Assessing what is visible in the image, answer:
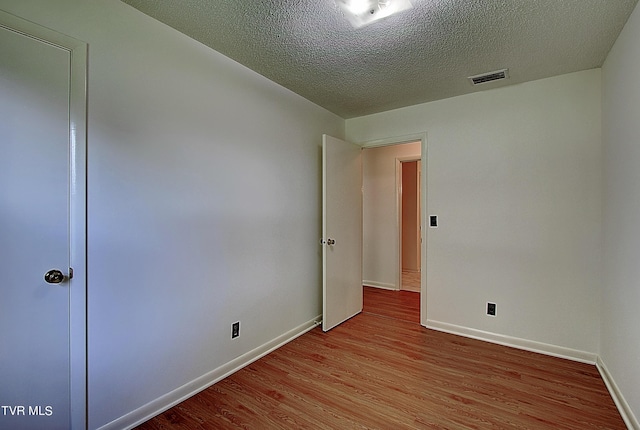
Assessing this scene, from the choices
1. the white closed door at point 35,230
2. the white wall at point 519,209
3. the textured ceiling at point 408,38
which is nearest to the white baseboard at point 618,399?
the white wall at point 519,209

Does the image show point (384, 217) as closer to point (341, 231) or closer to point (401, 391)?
point (341, 231)

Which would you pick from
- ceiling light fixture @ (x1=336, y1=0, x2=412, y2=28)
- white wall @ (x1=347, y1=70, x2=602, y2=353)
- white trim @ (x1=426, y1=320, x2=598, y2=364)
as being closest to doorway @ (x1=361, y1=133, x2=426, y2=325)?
white wall @ (x1=347, y1=70, x2=602, y2=353)

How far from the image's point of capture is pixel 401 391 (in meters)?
2.03

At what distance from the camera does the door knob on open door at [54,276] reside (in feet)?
4.60

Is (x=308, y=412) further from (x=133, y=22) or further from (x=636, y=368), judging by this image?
(x=133, y=22)

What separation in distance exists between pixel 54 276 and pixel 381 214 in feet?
13.4

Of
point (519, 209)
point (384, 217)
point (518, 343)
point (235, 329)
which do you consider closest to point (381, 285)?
point (384, 217)

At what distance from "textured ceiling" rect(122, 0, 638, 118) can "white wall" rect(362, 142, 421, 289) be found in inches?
80.4

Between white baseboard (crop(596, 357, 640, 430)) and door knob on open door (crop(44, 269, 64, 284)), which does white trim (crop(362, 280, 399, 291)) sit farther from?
door knob on open door (crop(44, 269, 64, 284))

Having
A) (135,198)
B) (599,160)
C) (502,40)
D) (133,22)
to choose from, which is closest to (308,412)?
(135,198)

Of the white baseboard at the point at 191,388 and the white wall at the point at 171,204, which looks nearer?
the white wall at the point at 171,204

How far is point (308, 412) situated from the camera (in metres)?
1.83

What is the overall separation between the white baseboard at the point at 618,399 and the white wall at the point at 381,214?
2.57 metres

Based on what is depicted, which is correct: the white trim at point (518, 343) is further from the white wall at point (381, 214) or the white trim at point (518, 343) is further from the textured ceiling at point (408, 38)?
the textured ceiling at point (408, 38)
